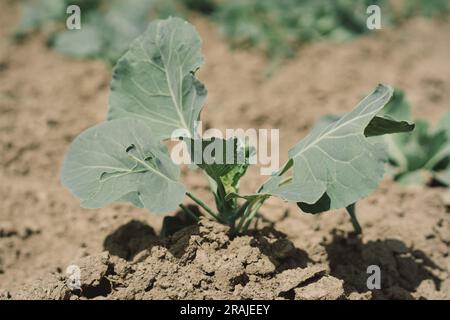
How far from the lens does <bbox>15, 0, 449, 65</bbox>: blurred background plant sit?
14.4 feet

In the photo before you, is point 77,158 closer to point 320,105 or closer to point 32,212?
point 32,212

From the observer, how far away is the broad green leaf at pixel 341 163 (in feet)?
6.66

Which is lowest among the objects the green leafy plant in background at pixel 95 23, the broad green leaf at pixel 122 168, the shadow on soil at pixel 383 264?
the shadow on soil at pixel 383 264

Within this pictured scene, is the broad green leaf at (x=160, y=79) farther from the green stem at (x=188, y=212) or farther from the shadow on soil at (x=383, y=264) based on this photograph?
the shadow on soil at (x=383, y=264)

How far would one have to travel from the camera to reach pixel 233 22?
476 centimetres

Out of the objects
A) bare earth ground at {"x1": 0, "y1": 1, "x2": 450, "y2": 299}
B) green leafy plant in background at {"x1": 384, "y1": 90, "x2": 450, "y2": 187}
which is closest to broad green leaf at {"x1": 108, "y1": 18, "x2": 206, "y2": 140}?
bare earth ground at {"x1": 0, "y1": 1, "x2": 450, "y2": 299}

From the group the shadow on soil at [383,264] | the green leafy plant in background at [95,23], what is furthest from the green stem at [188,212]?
the green leafy plant in background at [95,23]

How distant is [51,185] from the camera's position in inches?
121

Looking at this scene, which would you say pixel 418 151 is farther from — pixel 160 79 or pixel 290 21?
pixel 290 21

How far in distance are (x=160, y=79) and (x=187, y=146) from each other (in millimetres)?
492

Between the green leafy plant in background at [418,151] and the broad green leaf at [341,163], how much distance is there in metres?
1.07

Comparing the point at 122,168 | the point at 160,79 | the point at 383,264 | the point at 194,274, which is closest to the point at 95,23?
the point at 160,79

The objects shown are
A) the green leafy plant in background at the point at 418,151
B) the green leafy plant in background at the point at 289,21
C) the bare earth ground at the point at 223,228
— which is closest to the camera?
the bare earth ground at the point at 223,228

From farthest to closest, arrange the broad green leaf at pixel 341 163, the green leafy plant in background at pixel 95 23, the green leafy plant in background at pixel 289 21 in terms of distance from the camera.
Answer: the green leafy plant in background at pixel 289 21, the green leafy plant in background at pixel 95 23, the broad green leaf at pixel 341 163
